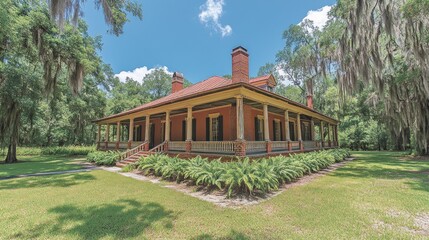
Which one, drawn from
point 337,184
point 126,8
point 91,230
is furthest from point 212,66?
point 91,230

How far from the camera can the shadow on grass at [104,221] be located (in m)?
3.49

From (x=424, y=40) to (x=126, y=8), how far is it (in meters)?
15.7

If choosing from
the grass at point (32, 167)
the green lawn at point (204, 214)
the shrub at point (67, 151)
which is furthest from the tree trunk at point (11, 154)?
the green lawn at point (204, 214)

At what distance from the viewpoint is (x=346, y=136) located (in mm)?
31281

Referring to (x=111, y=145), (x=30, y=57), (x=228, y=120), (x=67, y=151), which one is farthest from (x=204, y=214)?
(x=67, y=151)

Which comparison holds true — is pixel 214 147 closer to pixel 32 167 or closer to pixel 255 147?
pixel 255 147

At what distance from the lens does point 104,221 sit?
4.00m

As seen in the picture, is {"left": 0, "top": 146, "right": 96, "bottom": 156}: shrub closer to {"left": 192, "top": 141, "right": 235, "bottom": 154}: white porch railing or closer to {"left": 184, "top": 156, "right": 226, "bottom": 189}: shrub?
{"left": 192, "top": 141, "right": 235, "bottom": 154}: white porch railing

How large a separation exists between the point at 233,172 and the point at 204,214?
2014 mm

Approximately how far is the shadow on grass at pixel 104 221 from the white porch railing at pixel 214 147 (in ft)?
15.4

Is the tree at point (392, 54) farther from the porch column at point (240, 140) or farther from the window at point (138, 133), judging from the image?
the window at point (138, 133)

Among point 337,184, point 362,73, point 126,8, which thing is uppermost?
point 126,8

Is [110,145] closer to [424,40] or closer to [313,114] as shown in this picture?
[313,114]

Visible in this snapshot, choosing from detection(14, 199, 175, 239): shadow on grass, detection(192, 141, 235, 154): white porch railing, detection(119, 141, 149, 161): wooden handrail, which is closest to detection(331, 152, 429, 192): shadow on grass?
detection(192, 141, 235, 154): white porch railing
